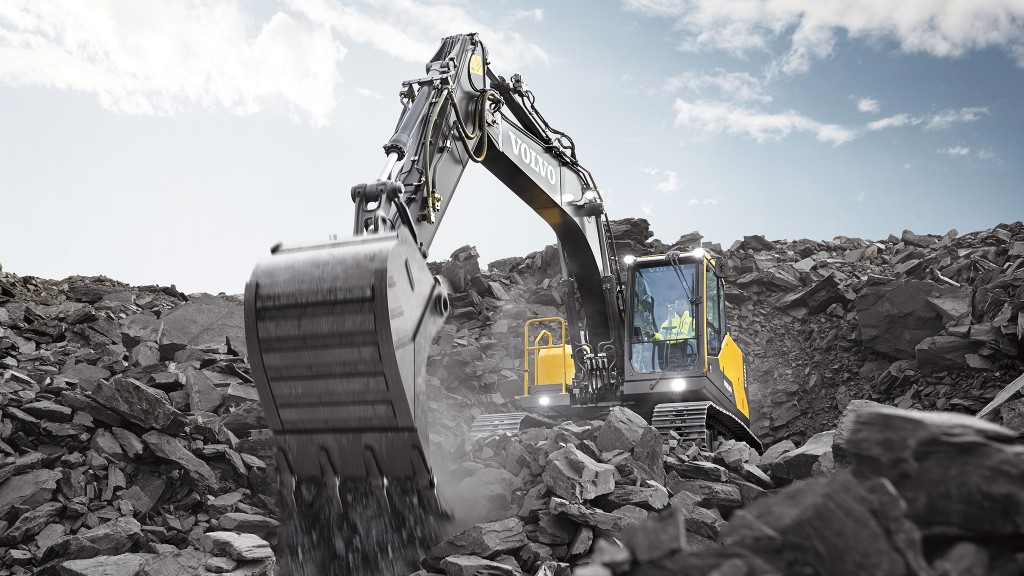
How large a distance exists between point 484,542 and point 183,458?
3594 millimetres

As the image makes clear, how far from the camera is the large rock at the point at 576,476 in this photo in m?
5.54

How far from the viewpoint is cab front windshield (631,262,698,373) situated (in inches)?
379

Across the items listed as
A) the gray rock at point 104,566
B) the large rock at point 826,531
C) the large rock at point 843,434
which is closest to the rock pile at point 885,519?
the large rock at point 826,531

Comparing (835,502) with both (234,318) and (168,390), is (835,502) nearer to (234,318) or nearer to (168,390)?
(168,390)

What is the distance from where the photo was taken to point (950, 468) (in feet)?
6.93

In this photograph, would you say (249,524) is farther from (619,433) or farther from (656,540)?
(656,540)

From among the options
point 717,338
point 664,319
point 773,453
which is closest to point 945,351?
point 717,338

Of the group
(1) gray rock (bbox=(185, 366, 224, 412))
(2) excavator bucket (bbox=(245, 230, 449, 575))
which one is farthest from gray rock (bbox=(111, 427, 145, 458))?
(2) excavator bucket (bbox=(245, 230, 449, 575))

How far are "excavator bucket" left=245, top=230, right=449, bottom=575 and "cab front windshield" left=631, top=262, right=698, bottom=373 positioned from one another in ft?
18.2

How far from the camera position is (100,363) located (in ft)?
31.1

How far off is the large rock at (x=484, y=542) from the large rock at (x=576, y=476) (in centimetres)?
42

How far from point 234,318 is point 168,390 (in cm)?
489

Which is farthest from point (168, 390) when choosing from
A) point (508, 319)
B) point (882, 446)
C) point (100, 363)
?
point (508, 319)

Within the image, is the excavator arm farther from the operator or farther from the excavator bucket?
the operator
